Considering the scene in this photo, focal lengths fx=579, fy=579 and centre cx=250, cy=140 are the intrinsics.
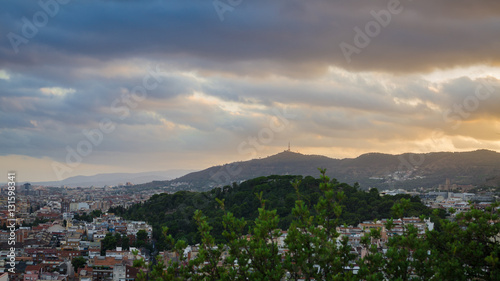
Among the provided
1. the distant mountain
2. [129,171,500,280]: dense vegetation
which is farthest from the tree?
the distant mountain

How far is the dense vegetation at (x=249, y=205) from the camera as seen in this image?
4241cm

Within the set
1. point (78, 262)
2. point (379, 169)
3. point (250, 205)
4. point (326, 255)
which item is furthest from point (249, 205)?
point (379, 169)

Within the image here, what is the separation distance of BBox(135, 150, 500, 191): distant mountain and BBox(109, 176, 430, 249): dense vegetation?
39238 mm

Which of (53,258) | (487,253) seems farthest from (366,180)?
(487,253)

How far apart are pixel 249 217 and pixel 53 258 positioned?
17.4m

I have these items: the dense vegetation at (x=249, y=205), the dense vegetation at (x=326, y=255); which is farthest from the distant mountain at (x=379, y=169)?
the dense vegetation at (x=326, y=255)

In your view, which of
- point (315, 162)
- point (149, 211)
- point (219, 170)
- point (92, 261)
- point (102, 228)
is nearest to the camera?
point (92, 261)

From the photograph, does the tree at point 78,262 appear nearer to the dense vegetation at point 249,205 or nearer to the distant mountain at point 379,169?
the dense vegetation at point 249,205

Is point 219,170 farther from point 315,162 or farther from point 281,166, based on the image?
point 315,162

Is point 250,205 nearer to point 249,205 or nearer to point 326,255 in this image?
point 249,205

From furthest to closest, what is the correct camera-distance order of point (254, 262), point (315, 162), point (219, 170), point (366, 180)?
point (219, 170)
point (315, 162)
point (366, 180)
point (254, 262)

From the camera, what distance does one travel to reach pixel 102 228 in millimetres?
47656

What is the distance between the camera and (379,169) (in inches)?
5231

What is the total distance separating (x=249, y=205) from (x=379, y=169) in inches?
3411
